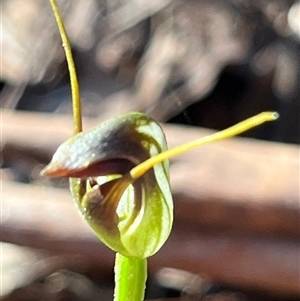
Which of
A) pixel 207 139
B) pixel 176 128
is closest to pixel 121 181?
pixel 207 139

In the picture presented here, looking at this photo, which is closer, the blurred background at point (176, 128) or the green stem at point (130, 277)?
the green stem at point (130, 277)

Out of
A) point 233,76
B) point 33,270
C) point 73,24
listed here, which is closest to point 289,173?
point 33,270

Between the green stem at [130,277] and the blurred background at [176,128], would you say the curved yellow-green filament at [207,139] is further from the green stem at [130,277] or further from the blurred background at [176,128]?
the blurred background at [176,128]

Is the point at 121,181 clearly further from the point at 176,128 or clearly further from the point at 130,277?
the point at 176,128

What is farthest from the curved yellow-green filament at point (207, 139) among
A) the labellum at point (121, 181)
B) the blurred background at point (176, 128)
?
the blurred background at point (176, 128)

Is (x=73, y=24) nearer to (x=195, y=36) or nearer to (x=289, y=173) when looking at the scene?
(x=195, y=36)
